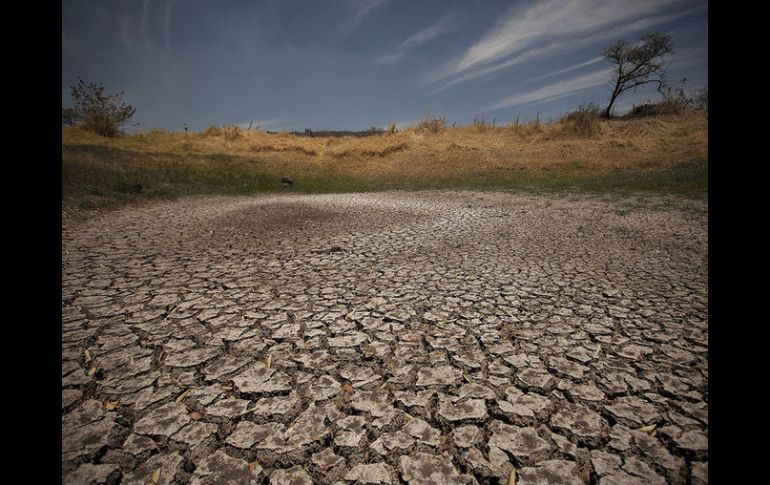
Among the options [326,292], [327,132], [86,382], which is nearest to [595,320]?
[326,292]

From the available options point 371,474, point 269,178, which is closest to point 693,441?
point 371,474

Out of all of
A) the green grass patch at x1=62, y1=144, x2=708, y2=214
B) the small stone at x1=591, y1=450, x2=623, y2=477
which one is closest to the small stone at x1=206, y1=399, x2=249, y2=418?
the small stone at x1=591, y1=450, x2=623, y2=477

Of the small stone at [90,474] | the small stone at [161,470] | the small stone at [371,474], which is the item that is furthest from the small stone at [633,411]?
the small stone at [90,474]

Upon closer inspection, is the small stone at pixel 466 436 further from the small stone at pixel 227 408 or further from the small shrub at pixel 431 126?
the small shrub at pixel 431 126

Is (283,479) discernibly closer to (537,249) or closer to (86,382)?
(86,382)

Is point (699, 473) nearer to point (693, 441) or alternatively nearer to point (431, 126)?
point (693, 441)

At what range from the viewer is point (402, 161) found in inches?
633

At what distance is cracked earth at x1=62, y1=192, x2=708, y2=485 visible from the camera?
1.36 meters

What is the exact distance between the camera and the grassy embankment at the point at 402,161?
9.91 metres

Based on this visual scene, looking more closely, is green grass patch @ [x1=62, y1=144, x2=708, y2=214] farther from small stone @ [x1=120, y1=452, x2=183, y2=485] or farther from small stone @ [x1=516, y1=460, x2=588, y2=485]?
small stone @ [x1=516, y1=460, x2=588, y2=485]

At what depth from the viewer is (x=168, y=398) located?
5.51ft

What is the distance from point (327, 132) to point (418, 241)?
2386cm

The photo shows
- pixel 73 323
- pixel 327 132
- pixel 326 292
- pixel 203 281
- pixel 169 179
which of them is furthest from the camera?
pixel 327 132

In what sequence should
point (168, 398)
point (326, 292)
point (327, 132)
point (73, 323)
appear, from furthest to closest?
1. point (327, 132)
2. point (326, 292)
3. point (73, 323)
4. point (168, 398)
